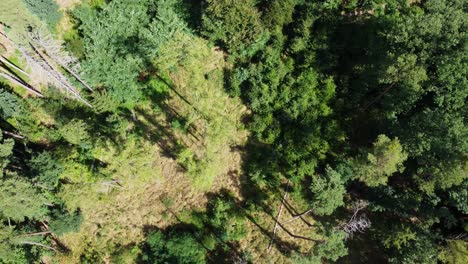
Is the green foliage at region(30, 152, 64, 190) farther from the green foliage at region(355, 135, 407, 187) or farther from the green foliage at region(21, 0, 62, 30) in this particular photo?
the green foliage at region(355, 135, 407, 187)

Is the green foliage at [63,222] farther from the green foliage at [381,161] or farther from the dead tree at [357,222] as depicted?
the green foliage at [381,161]

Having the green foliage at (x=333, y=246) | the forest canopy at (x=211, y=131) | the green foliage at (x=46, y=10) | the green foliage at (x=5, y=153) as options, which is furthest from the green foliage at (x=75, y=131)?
the green foliage at (x=333, y=246)

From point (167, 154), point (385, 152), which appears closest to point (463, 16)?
point (385, 152)

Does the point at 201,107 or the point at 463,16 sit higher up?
the point at 463,16

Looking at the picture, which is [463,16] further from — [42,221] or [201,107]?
[42,221]

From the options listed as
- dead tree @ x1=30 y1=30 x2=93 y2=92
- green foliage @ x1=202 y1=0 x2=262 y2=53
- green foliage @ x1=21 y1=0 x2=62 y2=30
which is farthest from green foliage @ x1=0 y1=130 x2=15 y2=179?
green foliage @ x1=202 y1=0 x2=262 y2=53

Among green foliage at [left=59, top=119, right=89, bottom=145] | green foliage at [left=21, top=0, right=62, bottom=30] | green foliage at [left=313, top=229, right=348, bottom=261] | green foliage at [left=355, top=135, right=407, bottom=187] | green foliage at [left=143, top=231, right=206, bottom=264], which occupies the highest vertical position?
green foliage at [left=355, top=135, right=407, bottom=187]

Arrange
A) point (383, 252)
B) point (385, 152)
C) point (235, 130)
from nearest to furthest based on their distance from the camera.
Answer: point (385, 152) < point (383, 252) < point (235, 130)
